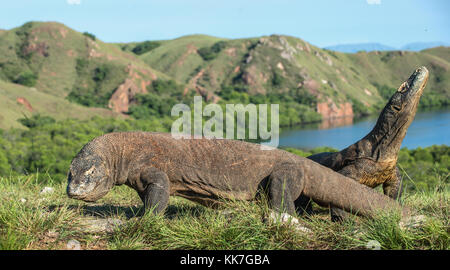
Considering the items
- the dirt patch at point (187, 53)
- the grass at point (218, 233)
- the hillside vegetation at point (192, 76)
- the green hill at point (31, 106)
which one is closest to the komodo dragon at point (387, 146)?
the grass at point (218, 233)

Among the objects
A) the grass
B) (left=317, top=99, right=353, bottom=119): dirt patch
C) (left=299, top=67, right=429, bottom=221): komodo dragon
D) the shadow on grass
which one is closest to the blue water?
(left=317, top=99, right=353, bottom=119): dirt patch

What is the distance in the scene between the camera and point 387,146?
21.2 ft

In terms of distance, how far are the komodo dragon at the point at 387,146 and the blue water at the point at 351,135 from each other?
175 ft

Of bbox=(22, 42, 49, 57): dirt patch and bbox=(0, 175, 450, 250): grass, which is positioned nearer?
bbox=(0, 175, 450, 250): grass

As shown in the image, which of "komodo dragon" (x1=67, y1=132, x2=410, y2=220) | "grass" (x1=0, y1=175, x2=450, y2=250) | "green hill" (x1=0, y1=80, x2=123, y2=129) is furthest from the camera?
"green hill" (x1=0, y1=80, x2=123, y2=129)

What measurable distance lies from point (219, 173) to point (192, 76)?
134 meters

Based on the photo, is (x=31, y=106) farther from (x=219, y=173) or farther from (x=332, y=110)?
(x=332, y=110)

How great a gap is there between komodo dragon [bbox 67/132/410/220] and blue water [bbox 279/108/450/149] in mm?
54346

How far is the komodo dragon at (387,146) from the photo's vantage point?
20.6 ft

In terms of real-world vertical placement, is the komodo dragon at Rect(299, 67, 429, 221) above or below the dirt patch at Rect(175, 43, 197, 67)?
below

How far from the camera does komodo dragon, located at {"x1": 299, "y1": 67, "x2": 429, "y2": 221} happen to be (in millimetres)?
6289

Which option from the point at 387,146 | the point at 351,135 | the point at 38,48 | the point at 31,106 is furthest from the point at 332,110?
the point at 387,146

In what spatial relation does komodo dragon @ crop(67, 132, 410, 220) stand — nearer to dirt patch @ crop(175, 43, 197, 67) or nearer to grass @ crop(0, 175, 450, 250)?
grass @ crop(0, 175, 450, 250)

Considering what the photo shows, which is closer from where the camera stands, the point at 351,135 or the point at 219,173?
the point at 219,173
